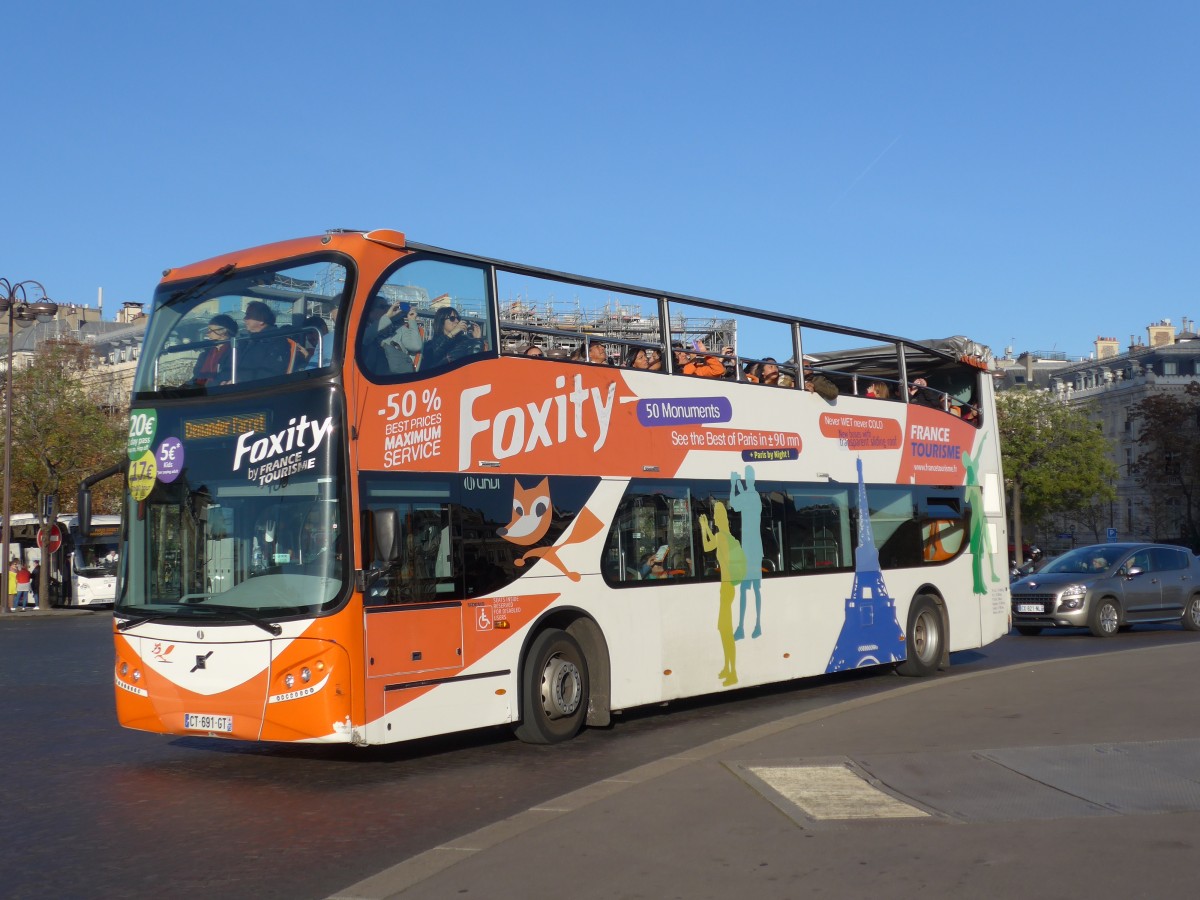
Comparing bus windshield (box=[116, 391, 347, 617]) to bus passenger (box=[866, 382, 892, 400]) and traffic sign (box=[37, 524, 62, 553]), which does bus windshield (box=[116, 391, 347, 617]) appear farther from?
traffic sign (box=[37, 524, 62, 553])

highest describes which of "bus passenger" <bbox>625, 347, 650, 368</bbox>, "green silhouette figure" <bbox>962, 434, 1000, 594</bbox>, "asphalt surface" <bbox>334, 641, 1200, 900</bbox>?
"bus passenger" <bbox>625, 347, 650, 368</bbox>

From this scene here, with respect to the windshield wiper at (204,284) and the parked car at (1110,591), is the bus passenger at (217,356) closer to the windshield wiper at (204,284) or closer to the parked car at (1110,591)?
the windshield wiper at (204,284)

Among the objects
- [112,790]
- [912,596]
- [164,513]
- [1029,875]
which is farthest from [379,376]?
[912,596]

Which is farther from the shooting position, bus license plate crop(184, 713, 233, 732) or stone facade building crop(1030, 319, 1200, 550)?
stone facade building crop(1030, 319, 1200, 550)

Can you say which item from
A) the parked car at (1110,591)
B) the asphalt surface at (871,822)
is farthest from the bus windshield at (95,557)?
the asphalt surface at (871,822)

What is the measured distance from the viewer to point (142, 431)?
10.9 metres

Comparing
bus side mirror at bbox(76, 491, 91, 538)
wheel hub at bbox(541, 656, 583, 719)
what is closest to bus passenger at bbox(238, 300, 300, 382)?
bus side mirror at bbox(76, 491, 91, 538)

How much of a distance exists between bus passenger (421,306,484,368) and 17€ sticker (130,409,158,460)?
216 centimetres

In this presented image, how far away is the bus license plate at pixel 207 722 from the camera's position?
10.0m

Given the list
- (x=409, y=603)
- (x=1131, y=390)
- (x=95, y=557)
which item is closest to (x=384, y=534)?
(x=409, y=603)

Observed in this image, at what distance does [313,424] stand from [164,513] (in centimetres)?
152

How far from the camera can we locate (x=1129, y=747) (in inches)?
386

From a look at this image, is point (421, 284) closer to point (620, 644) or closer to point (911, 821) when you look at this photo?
point (620, 644)

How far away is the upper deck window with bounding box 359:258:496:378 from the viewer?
411 inches
